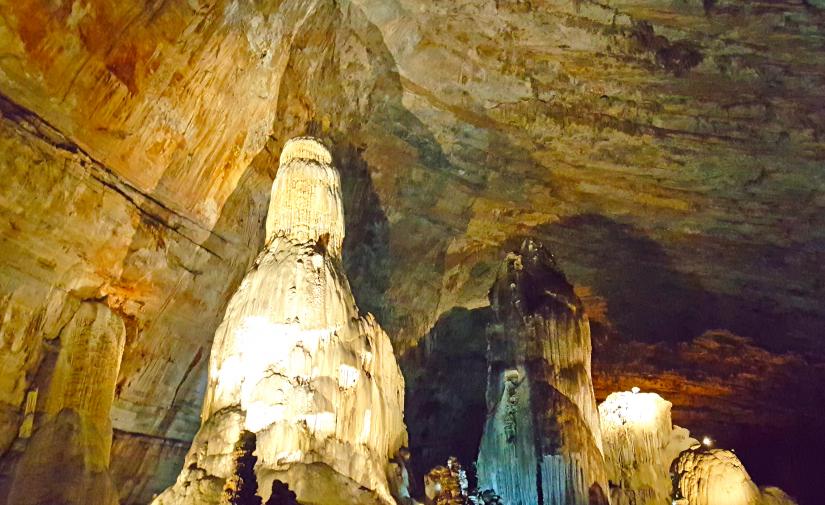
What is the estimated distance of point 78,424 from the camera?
7621 mm

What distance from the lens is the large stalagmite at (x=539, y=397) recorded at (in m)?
9.05

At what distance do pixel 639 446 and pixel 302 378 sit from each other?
6207mm

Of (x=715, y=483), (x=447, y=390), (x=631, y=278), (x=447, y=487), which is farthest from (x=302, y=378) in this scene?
(x=631, y=278)

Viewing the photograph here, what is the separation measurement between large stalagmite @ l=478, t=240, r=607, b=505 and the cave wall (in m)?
2.23

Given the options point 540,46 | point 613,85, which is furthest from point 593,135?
point 540,46

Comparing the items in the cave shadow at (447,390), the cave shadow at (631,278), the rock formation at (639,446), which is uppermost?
the cave shadow at (631,278)

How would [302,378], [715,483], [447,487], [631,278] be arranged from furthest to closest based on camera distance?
[631,278] → [715,483] → [447,487] → [302,378]

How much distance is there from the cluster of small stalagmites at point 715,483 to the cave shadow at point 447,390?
4.32m

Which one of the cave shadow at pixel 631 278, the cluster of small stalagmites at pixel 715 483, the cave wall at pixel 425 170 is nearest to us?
the cave wall at pixel 425 170

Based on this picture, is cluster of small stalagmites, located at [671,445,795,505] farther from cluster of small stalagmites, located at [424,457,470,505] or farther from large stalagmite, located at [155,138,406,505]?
large stalagmite, located at [155,138,406,505]

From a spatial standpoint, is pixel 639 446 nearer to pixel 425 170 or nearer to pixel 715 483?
pixel 715 483

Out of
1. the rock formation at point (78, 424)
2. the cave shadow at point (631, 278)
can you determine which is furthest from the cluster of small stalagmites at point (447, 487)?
the cave shadow at point (631, 278)

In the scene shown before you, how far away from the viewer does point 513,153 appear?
12.3 metres

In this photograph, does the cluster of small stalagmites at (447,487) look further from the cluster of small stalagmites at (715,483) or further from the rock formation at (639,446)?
the cluster of small stalagmites at (715,483)
